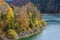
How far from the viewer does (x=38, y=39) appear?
63.2ft

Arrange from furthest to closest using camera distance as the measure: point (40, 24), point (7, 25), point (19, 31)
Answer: point (40, 24) → point (19, 31) → point (7, 25)

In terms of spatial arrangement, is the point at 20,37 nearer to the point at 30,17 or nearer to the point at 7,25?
the point at 7,25

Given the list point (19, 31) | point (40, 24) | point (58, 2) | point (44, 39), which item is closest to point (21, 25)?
point (19, 31)

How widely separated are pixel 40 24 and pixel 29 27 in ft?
11.2

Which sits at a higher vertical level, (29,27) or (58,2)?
(29,27)

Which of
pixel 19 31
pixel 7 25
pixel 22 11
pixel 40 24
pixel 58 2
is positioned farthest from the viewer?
pixel 58 2

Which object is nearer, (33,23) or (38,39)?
(38,39)

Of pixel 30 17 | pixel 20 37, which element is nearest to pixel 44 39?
pixel 20 37

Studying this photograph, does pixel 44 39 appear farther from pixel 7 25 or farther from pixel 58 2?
pixel 58 2

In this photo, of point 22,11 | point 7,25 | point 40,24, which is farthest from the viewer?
point 40,24

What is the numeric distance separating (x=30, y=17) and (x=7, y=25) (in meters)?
5.26

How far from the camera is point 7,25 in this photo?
18.2 metres

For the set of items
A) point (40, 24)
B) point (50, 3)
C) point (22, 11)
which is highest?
point (22, 11)

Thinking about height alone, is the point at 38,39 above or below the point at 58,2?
above
